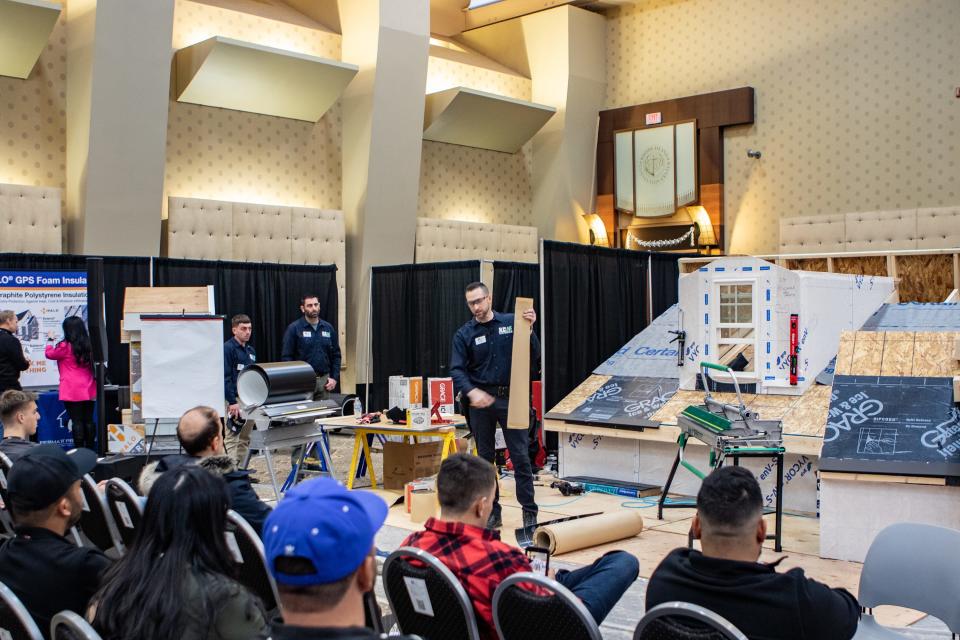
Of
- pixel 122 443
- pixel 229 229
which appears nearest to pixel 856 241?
pixel 229 229

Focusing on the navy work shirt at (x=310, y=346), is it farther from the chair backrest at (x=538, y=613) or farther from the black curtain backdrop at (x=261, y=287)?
the chair backrest at (x=538, y=613)

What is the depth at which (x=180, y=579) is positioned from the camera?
7.61 feet

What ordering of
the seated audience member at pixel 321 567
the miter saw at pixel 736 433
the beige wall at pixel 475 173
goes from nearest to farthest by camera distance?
the seated audience member at pixel 321 567, the miter saw at pixel 736 433, the beige wall at pixel 475 173

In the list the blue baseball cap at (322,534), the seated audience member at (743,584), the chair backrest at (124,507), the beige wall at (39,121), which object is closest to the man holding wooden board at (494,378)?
the chair backrest at (124,507)

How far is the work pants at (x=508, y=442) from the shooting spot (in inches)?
240

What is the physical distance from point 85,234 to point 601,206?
8.23 metres

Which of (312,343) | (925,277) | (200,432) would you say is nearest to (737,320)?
(312,343)

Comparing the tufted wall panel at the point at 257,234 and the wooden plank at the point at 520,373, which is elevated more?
the tufted wall panel at the point at 257,234

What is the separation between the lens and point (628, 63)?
15.2 m

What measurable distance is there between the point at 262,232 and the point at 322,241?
2.77 ft

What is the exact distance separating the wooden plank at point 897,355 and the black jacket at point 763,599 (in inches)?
170

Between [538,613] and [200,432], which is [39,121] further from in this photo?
[538,613]

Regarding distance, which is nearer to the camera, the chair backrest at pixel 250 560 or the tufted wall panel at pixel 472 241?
the chair backrest at pixel 250 560

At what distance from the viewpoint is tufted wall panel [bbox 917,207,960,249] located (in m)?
12.0
